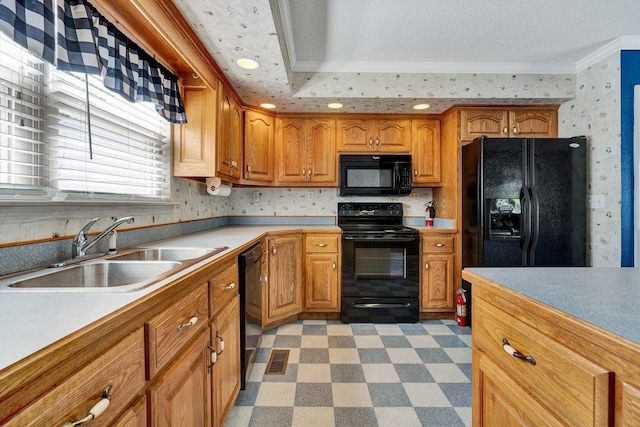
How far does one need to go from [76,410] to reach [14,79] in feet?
3.74

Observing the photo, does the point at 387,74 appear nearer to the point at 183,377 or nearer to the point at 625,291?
the point at 625,291

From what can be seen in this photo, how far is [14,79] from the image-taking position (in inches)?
39.1

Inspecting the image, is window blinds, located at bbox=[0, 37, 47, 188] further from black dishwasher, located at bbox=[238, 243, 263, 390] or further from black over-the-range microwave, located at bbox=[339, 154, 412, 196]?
black over-the-range microwave, located at bbox=[339, 154, 412, 196]

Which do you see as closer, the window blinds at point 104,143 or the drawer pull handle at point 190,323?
the drawer pull handle at point 190,323

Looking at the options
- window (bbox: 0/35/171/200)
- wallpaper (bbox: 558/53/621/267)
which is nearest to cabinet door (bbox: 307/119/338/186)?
window (bbox: 0/35/171/200)

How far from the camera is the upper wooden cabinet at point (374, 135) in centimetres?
301

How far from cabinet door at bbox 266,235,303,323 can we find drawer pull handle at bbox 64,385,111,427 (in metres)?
1.85

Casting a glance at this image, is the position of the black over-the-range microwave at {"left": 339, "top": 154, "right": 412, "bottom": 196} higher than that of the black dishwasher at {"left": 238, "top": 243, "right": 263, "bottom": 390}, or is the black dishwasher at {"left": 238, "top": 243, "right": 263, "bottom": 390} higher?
the black over-the-range microwave at {"left": 339, "top": 154, "right": 412, "bottom": 196}

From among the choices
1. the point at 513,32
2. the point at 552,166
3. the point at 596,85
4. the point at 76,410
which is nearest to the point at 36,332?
the point at 76,410

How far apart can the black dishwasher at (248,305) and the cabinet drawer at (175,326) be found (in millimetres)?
472

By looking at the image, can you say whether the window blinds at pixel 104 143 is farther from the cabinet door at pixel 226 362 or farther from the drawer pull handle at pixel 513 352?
the drawer pull handle at pixel 513 352

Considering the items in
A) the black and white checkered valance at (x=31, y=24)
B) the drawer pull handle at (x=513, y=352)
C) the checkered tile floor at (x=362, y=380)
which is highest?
the black and white checkered valance at (x=31, y=24)

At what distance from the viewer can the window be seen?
988 mm

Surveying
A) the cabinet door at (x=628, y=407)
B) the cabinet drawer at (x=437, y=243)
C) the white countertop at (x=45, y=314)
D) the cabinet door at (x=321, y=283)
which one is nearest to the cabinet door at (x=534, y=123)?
the cabinet drawer at (x=437, y=243)
